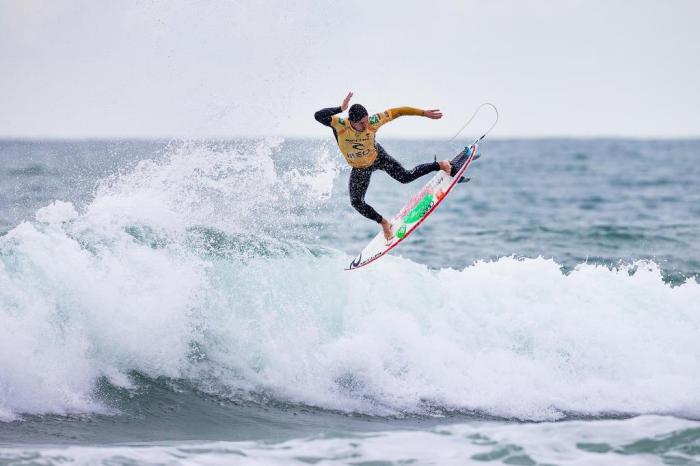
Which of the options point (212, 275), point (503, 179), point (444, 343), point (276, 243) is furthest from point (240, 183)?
point (503, 179)

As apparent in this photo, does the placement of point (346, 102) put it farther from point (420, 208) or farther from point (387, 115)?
point (420, 208)

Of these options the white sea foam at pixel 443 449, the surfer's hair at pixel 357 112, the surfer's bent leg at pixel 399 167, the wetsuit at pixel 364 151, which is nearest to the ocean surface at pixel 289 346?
the white sea foam at pixel 443 449

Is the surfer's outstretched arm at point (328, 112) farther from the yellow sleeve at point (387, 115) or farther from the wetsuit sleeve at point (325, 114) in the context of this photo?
the yellow sleeve at point (387, 115)

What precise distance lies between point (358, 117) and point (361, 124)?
0.12 m

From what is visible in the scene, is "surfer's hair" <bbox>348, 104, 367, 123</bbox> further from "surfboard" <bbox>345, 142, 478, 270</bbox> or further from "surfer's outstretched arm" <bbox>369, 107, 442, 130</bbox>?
"surfboard" <bbox>345, 142, 478, 270</bbox>

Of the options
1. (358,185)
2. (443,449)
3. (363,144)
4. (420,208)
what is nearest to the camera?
(443,449)

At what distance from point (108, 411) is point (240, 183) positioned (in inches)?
211

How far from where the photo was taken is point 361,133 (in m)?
9.78

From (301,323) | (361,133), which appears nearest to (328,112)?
(361,133)

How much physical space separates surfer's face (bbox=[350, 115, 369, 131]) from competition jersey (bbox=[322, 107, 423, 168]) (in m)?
0.04

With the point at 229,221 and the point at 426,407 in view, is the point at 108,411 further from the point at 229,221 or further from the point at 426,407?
the point at 229,221

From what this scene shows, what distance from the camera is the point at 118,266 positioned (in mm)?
9922

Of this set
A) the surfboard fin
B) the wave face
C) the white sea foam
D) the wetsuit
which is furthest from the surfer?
the white sea foam

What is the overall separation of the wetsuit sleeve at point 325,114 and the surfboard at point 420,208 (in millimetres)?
1801
